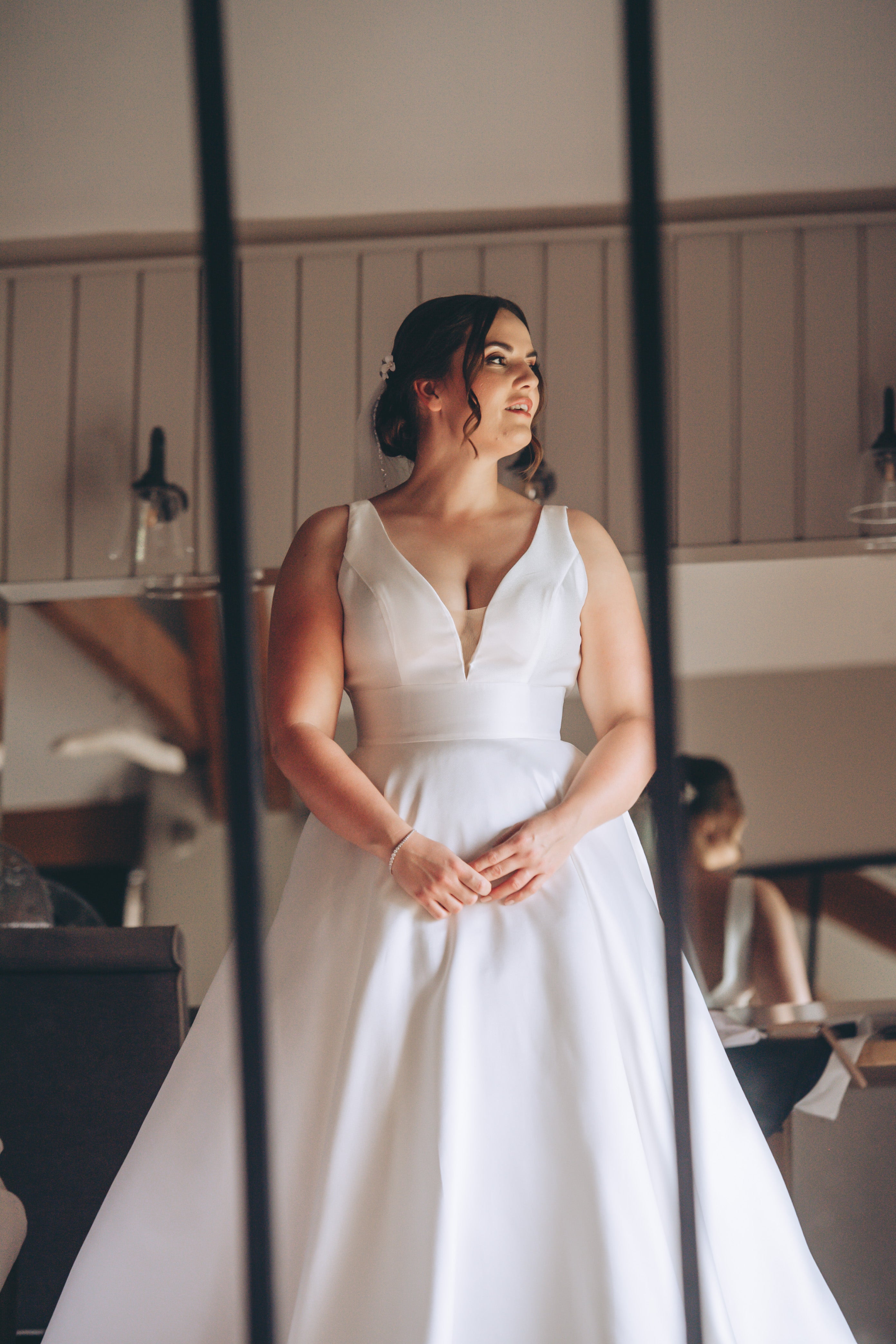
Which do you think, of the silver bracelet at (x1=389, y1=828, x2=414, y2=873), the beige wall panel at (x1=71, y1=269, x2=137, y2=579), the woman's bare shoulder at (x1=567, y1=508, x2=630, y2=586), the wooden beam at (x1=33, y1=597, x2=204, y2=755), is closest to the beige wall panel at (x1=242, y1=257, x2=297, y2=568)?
the beige wall panel at (x1=71, y1=269, x2=137, y2=579)

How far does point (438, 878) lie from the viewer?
1.07 metres

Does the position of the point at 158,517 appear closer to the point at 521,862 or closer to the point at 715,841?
the point at 715,841

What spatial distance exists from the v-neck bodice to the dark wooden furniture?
2.13 ft

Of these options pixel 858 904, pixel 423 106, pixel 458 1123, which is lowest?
pixel 858 904

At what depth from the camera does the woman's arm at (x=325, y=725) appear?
42.6 inches

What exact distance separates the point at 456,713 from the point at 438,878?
0.76 feet

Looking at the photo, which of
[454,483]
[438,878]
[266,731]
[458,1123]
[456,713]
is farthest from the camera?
[266,731]

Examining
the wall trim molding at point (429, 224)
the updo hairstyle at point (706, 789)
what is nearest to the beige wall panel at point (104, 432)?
the wall trim molding at point (429, 224)

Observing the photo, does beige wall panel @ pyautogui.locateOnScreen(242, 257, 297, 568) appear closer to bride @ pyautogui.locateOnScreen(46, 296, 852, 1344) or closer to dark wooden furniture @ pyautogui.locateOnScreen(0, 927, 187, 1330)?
dark wooden furniture @ pyautogui.locateOnScreen(0, 927, 187, 1330)

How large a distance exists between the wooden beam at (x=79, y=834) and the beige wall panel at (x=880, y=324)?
3.17 meters

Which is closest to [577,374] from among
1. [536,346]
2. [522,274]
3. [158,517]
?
[536,346]

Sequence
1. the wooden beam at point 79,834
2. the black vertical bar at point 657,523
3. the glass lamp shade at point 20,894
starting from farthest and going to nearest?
the wooden beam at point 79,834
the glass lamp shade at point 20,894
the black vertical bar at point 657,523

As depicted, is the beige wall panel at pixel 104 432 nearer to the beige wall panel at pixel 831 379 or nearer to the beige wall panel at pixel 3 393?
the beige wall panel at pixel 3 393

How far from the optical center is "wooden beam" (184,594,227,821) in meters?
4.19
